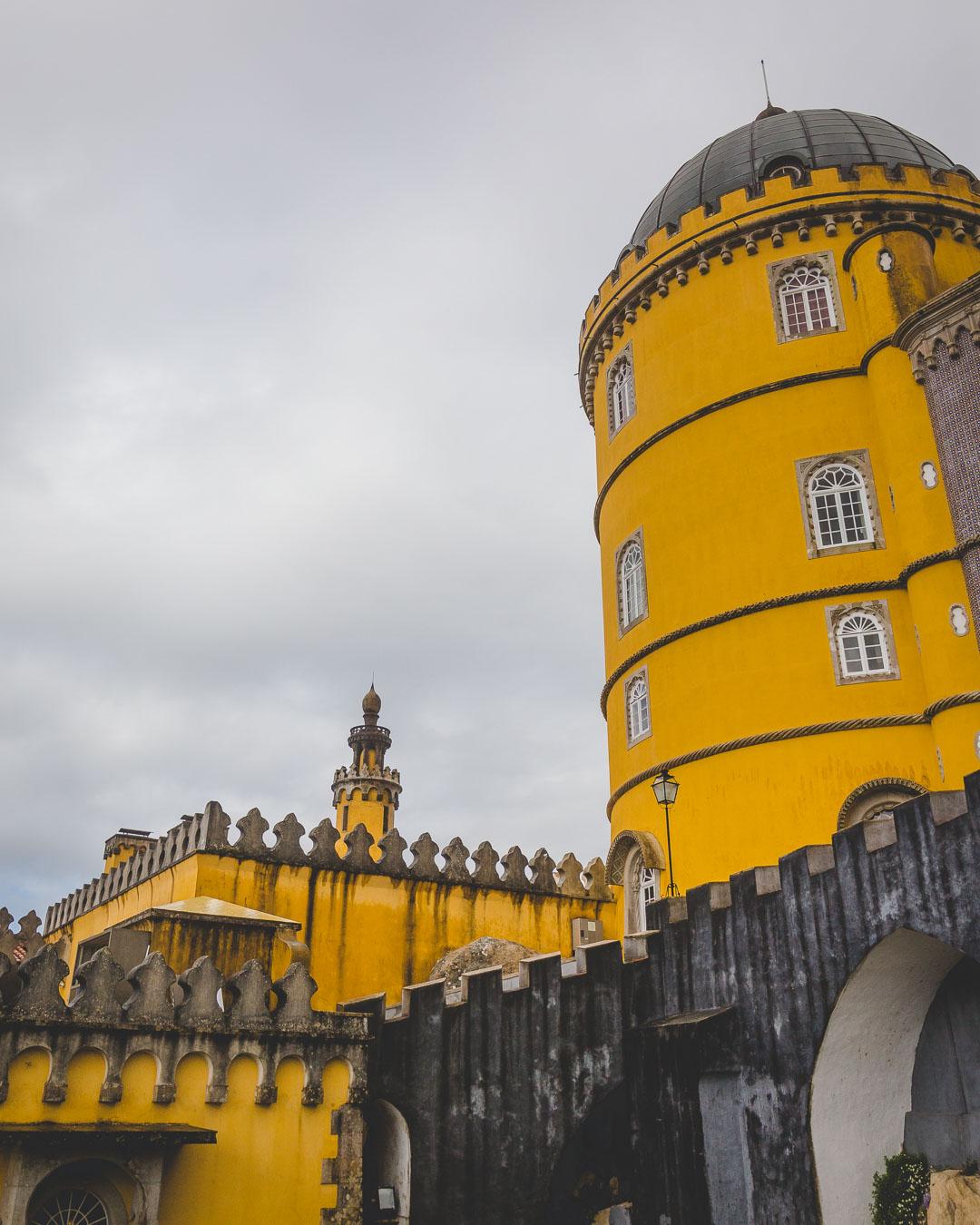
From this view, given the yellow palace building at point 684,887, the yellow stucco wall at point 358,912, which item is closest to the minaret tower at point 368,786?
the yellow palace building at point 684,887

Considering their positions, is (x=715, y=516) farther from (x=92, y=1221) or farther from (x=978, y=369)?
(x=92, y=1221)

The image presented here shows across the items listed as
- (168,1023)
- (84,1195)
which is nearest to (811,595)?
(168,1023)

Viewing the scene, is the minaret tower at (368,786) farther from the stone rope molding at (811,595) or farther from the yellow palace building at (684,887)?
the stone rope molding at (811,595)

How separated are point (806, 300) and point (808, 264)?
690 millimetres

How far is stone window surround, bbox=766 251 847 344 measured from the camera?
18.4 meters

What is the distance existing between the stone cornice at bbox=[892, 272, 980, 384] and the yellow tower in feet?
0.09

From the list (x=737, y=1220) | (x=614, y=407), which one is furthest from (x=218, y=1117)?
(x=614, y=407)

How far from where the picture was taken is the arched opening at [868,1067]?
10.3 m

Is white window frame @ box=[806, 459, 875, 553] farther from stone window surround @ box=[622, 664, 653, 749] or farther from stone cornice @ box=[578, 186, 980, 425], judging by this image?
stone cornice @ box=[578, 186, 980, 425]

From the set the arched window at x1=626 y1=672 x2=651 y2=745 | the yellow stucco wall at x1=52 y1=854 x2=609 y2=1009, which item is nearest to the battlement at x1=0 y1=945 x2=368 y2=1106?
the yellow stucco wall at x1=52 y1=854 x2=609 y2=1009

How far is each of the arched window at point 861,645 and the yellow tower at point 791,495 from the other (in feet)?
0.10

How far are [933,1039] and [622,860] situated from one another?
769 centimetres

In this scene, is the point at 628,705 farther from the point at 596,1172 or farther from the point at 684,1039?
the point at 596,1172

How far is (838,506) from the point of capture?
17.3 meters
